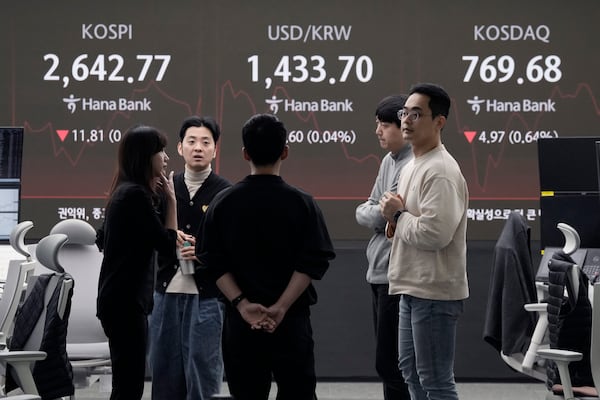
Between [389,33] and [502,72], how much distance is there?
73cm

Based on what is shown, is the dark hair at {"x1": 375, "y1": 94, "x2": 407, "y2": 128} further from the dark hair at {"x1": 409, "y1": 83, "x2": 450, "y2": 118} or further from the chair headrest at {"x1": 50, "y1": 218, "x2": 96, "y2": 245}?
the chair headrest at {"x1": 50, "y1": 218, "x2": 96, "y2": 245}

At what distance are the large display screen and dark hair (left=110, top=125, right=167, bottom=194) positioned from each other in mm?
2152

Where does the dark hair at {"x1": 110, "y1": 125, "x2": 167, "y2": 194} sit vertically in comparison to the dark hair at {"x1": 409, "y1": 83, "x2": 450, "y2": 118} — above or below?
below

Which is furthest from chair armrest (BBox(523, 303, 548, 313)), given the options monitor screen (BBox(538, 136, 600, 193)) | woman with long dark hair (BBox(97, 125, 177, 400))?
woman with long dark hair (BBox(97, 125, 177, 400))

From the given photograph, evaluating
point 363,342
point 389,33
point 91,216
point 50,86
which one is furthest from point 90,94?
point 363,342

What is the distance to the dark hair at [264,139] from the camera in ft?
9.84

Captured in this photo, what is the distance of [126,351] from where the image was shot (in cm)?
372

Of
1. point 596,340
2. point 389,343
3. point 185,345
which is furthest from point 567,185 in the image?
point 185,345

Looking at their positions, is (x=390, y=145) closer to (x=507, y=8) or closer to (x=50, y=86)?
(x=507, y=8)

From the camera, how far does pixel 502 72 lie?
602 cm

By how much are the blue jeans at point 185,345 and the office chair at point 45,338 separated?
0.55 meters

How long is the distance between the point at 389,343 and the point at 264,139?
1412mm

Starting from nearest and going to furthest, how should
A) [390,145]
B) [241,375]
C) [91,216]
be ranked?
[241,375]
[390,145]
[91,216]

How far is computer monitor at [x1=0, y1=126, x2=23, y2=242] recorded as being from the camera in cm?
506
